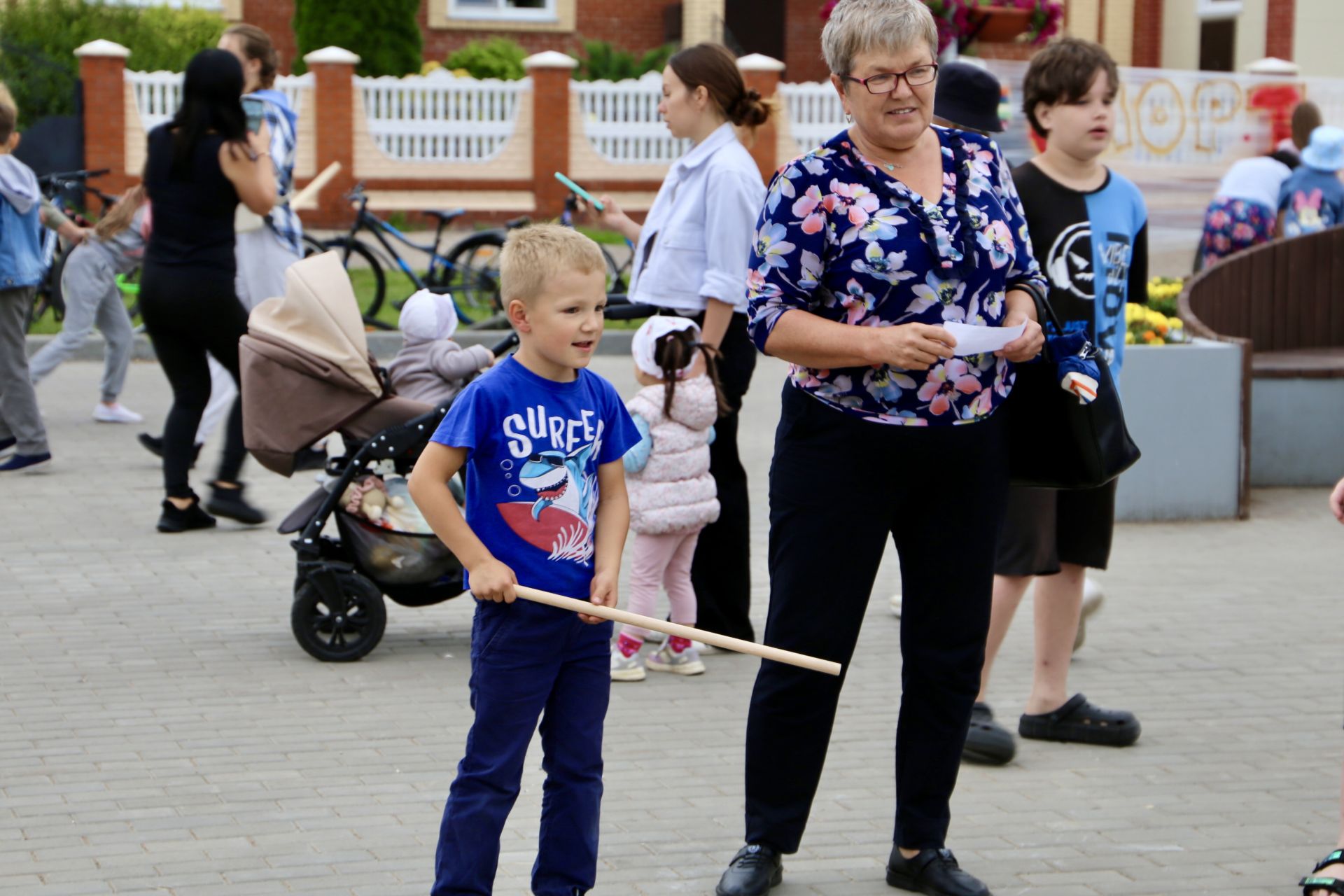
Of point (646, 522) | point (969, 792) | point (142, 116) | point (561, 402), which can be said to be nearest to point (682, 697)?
point (646, 522)

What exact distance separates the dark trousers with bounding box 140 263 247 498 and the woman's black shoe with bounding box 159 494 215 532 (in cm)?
5

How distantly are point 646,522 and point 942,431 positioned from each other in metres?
1.99

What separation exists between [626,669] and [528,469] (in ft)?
7.50

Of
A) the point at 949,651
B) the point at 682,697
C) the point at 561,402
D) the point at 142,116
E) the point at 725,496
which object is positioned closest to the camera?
the point at 561,402

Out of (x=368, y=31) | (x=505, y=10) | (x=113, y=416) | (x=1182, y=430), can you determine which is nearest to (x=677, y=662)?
(x=1182, y=430)

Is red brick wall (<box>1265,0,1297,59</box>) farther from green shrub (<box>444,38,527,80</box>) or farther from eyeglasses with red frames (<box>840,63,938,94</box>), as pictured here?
eyeglasses with red frames (<box>840,63,938,94</box>)

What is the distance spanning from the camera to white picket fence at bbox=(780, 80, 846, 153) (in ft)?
72.9

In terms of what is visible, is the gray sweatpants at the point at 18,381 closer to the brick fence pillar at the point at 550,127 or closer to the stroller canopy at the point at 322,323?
the stroller canopy at the point at 322,323

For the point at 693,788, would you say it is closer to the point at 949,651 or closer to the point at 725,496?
the point at 949,651

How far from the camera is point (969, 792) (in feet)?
15.7

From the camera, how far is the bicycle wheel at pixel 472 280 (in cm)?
1469

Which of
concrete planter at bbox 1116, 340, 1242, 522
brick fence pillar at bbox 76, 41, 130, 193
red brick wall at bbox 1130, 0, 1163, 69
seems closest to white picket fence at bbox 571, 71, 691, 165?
brick fence pillar at bbox 76, 41, 130, 193

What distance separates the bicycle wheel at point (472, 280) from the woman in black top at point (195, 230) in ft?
22.5

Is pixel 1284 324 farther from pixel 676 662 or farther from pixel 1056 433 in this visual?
pixel 1056 433
